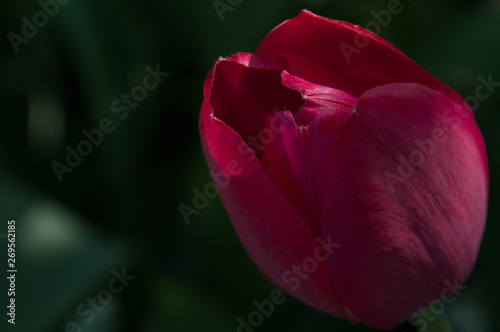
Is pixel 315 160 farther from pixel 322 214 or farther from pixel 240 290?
pixel 240 290

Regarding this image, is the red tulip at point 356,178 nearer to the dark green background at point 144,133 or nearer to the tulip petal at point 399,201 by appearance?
the tulip petal at point 399,201

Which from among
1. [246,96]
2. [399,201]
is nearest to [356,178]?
[399,201]

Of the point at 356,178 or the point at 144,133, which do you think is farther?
the point at 144,133

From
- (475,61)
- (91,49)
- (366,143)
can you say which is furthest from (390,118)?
(91,49)

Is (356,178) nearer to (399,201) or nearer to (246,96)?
(399,201)

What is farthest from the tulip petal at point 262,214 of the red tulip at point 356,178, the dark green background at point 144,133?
the dark green background at point 144,133

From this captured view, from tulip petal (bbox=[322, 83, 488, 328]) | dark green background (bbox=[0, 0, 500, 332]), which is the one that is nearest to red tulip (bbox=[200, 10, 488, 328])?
tulip petal (bbox=[322, 83, 488, 328])

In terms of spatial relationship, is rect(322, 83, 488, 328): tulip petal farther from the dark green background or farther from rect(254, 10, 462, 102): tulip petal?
the dark green background
